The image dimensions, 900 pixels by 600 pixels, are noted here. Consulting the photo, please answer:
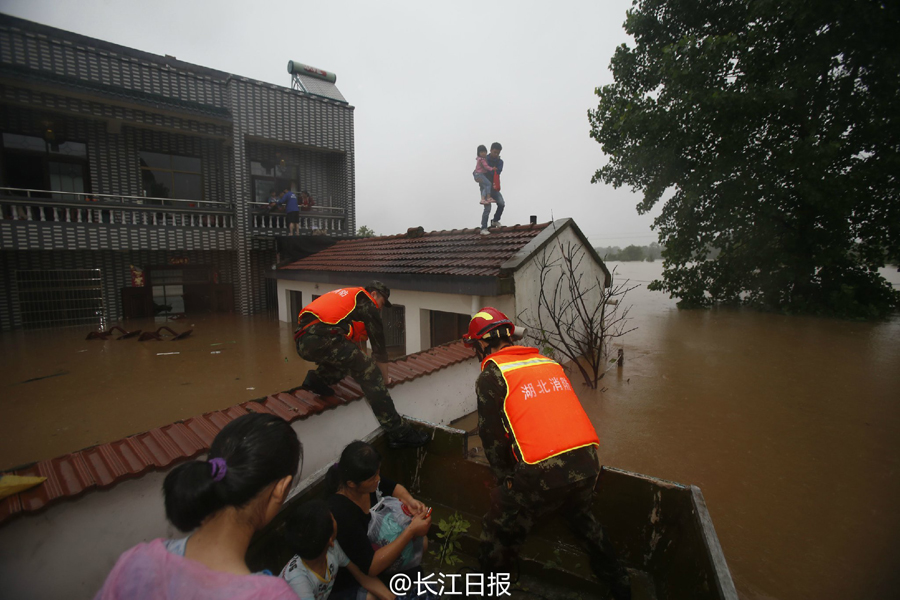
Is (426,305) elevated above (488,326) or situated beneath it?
situated beneath

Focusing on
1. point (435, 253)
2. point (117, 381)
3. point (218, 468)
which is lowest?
point (117, 381)

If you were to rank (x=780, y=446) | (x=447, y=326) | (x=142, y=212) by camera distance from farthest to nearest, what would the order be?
(x=142, y=212), (x=447, y=326), (x=780, y=446)

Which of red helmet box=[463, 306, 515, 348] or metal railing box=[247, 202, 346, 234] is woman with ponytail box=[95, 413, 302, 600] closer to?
red helmet box=[463, 306, 515, 348]

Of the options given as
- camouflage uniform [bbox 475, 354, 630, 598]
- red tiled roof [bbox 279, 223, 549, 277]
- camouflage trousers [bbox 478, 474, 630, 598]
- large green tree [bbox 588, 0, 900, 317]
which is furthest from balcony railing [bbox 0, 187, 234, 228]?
large green tree [bbox 588, 0, 900, 317]

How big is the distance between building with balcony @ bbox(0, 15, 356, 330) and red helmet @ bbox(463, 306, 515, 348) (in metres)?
12.6

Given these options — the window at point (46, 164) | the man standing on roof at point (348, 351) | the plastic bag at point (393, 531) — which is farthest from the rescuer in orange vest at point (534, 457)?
the window at point (46, 164)

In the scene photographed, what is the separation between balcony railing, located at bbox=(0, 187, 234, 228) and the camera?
10.1 m

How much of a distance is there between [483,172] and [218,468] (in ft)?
26.1

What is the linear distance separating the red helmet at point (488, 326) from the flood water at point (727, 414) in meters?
2.31

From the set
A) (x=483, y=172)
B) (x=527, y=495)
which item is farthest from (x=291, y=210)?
(x=527, y=495)

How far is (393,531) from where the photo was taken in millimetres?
2334

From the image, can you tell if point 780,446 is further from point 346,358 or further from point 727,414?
point 346,358

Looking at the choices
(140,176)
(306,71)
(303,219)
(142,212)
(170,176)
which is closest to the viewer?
(142,212)

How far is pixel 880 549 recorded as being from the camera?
2.95m
